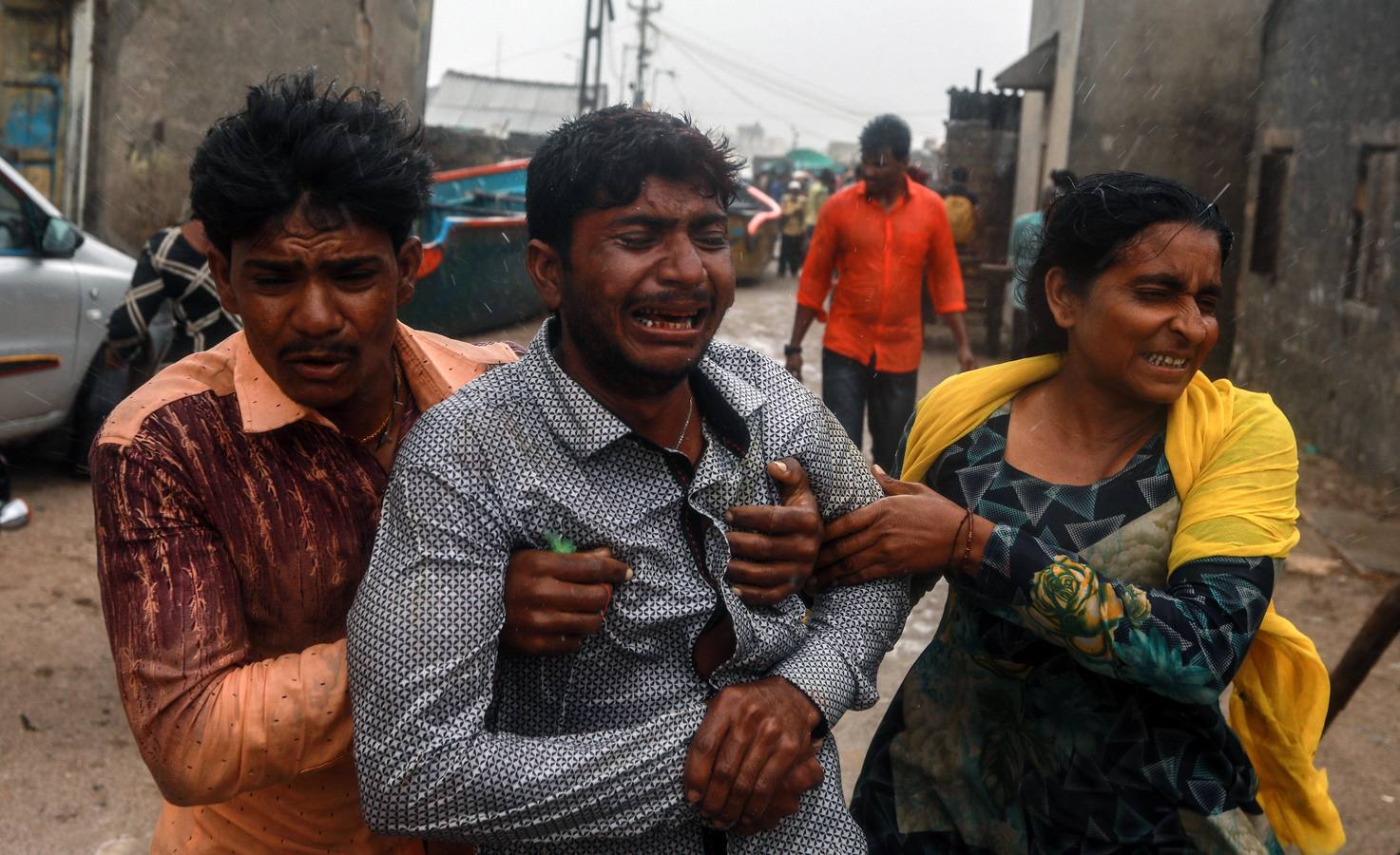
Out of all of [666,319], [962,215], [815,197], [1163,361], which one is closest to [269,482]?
[666,319]

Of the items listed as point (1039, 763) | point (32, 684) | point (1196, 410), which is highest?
point (1196, 410)

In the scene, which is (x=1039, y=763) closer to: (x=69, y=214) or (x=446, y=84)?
(x=69, y=214)

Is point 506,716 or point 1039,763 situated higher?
point 506,716

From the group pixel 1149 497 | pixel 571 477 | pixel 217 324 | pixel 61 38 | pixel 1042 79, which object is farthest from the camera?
pixel 1042 79

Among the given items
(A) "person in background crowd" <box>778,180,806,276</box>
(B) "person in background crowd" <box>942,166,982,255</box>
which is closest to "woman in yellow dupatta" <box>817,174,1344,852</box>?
(B) "person in background crowd" <box>942,166,982,255</box>

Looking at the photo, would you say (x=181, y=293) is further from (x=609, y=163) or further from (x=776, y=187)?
(x=776, y=187)

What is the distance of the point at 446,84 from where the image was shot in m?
50.2

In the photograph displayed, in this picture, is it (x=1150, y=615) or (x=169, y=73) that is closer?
(x=1150, y=615)

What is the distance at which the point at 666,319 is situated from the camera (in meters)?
1.83

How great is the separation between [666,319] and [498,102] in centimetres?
4873

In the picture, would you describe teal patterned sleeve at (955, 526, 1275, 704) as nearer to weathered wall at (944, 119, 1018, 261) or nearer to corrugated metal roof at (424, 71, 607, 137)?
weathered wall at (944, 119, 1018, 261)

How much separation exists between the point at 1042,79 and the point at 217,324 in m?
12.5

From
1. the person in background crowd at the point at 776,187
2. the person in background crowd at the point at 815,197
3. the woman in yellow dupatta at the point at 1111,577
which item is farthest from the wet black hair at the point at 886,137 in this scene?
the person in background crowd at the point at 776,187

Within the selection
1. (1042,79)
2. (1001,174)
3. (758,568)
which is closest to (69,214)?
(1042,79)
